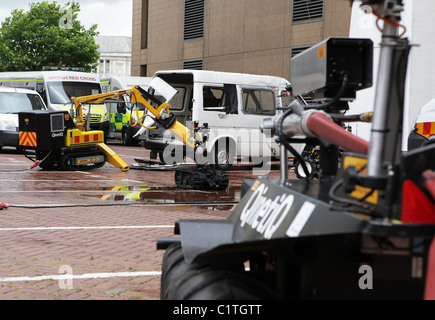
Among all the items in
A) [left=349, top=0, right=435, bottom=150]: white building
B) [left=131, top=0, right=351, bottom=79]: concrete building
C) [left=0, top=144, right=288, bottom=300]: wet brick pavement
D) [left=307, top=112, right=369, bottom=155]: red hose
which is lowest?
[left=0, top=144, right=288, bottom=300]: wet brick pavement

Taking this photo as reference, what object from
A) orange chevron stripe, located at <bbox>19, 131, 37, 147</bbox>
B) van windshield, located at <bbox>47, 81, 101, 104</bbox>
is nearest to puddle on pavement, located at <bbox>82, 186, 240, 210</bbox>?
orange chevron stripe, located at <bbox>19, 131, 37, 147</bbox>

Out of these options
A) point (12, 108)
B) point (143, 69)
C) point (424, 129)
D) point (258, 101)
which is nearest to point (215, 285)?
point (424, 129)

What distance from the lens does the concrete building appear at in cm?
2739

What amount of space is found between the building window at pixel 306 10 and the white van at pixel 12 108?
11.8m

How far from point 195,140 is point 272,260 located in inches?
453

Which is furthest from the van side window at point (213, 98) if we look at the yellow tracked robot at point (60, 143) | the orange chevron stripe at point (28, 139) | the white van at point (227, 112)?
the orange chevron stripe at point (28, 139)

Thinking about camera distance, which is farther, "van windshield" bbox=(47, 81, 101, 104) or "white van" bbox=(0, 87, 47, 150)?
"van windshield" bbox=(47, 81, 101, 104)

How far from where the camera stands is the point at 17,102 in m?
21.9

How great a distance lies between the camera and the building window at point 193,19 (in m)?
35.5

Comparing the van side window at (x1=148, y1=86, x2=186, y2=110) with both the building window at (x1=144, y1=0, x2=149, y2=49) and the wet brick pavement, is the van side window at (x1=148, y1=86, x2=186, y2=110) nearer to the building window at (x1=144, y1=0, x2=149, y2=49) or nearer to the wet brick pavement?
the wet brick pavement

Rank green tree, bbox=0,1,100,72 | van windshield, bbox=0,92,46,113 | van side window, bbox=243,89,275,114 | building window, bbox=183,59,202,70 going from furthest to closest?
green tree, bbox=0,1,100,72 < building window, bbox=183,59,202,70 < van windshield, bbox=0,92,46,113 < van side window, bbox=243,89,275,114

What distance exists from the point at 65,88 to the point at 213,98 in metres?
12.1

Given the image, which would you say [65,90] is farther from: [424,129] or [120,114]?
[424,129]

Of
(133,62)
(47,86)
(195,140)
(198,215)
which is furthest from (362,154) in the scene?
(133,62)
